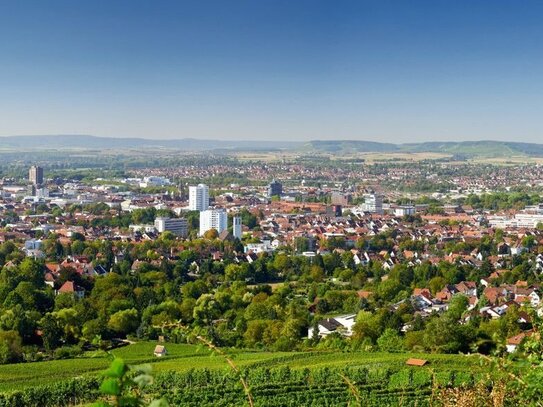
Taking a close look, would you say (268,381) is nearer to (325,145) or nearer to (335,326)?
(335,326)

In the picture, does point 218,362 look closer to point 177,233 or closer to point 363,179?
point 177,233

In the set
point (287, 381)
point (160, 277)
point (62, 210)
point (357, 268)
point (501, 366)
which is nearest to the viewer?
point (501, 366)

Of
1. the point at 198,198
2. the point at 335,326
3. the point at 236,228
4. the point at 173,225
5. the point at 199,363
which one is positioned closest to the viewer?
the point at 199,363

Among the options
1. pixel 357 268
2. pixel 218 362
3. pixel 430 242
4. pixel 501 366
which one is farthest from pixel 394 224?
pixel 501 366

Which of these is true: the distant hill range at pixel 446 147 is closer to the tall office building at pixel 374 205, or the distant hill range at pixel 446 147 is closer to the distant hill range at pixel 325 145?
the distant hill range at pixel 325 145

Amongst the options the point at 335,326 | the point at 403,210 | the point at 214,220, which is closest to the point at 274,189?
the point at 403,210

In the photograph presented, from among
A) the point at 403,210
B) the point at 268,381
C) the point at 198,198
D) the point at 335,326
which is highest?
the point at 268,381

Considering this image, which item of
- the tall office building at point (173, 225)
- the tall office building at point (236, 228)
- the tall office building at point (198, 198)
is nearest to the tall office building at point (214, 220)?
the tall office building at point (173, 225)
